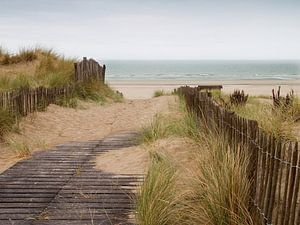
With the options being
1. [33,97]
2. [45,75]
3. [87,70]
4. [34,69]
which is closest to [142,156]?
[33,97]

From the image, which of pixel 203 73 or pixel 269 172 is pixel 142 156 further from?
pixel 203 73

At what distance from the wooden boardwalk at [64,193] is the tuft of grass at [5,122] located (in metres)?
1.67

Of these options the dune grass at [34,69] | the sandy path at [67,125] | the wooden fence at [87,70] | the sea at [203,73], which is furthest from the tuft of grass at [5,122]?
the sea at [203,73]

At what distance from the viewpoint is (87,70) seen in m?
18.2

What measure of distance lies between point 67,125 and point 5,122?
2.21 metres

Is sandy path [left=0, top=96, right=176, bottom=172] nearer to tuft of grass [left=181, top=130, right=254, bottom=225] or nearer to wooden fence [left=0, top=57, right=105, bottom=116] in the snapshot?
wooden fence [left=0, top=57, right=105, bottom=116]

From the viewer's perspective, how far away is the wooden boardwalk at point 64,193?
4422 millimetres

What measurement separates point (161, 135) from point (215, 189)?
3745 millimetres

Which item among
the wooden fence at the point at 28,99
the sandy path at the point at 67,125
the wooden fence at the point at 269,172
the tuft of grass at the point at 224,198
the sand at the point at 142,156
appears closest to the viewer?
the wooden fence at the point at 269,172

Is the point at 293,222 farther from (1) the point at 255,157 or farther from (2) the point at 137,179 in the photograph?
(2) the point at 137,179

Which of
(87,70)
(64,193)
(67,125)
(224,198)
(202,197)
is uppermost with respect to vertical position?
(87,70)

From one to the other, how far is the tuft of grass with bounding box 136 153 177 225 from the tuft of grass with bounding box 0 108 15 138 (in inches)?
193

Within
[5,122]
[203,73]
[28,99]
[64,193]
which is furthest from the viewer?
[203,73]

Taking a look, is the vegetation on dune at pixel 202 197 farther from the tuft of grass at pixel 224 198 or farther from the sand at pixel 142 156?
the sand at pixel 142 156
